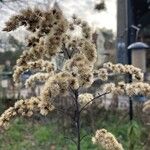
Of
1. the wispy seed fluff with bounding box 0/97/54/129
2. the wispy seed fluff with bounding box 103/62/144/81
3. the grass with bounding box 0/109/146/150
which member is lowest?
the grass with bounding box 0/109/146/150

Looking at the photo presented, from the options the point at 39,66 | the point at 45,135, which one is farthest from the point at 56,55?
the point at 45,135

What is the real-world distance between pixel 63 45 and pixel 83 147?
4.97m

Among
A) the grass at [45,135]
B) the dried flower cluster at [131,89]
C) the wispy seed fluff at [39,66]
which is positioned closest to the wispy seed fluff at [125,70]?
the dried flower cluster at [131,89]

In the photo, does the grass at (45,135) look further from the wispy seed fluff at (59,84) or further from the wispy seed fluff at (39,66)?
the wispy seed fluff at (59,84)

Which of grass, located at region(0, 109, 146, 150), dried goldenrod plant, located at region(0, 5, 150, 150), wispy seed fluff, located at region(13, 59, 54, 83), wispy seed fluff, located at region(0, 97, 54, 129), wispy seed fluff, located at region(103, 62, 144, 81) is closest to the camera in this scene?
dried goldenrod plant, located at region(0, 5, 150, 150)

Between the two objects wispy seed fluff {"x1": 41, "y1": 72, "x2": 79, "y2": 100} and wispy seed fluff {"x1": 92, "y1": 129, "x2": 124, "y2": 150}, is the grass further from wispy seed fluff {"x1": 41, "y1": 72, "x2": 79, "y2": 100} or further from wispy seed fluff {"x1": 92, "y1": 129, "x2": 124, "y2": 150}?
wispy seed fluff {"x1": 41, "y1": 72, "x2": 79, "y2": 100}

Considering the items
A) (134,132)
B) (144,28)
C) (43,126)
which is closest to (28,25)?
(134,132)

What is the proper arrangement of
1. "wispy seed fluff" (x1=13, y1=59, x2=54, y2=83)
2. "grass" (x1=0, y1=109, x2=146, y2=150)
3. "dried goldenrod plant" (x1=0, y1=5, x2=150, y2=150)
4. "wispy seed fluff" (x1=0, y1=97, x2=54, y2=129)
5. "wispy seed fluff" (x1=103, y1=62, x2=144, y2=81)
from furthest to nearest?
"grass" (x1=0, y1=109, x2=146, y2=150)
"wispy seed fluff" (x1=103, y1=62, x2=144, y2=81)
"wispy seed fluff" (x1=13, y1=59, x2=54, y2=83)
"wispy seed fluff" (x1=0, y1=97, x2=54, y2=129)
"dried goldenrod plant" (x1=0, y1=5, x2=150, y2=150)

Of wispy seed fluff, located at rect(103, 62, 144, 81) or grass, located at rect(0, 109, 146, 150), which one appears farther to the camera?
grass, located at rect(0, 109, 146, 150)

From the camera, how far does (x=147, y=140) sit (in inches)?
350

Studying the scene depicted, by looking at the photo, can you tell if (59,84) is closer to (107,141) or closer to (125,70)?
(107,141)

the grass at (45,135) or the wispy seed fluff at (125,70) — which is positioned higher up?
the wispy seed fluff at (125,70)

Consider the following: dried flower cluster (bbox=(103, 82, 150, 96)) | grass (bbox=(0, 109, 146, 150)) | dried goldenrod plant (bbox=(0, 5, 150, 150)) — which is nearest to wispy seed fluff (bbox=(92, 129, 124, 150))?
dried goldenrod plant (bbox=(0, 5, 150, 150))

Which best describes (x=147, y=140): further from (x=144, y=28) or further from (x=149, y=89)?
(x=144, y=28)
